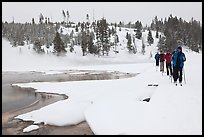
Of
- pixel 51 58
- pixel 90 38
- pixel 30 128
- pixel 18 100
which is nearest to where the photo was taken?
pixel 30 128

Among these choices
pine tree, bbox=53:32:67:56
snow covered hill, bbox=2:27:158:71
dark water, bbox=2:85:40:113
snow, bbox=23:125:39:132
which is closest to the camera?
snow, bbox=23:125:39:132

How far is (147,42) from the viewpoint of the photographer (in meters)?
69.7

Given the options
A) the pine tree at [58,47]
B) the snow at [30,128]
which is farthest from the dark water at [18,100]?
the pine tree at [58,47]

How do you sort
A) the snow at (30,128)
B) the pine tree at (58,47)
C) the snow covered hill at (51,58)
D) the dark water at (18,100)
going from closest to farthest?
the snow at (30,128)
the dark water at (18,100)
the snow covered hill at (51,58)
the pine tree at (58,47)

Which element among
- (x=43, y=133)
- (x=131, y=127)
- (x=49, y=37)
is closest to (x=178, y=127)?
(x=131, y=127)

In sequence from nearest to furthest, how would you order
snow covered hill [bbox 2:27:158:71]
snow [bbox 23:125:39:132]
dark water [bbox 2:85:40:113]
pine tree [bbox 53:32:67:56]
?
snow [bbox 23:125:39:132], dark water [bbox 2:85:40:113], snow covered hill [bbox 2:27:158:71], pine tree [bbox 53:32:67:56]

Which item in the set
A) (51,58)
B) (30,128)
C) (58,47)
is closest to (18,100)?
Result: (30,128)

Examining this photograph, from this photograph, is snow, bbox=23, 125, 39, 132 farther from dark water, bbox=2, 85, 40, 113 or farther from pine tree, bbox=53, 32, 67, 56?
pine tree, bbox=53, 32, 67, 56

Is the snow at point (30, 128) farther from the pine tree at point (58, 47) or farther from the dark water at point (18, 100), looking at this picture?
the pine tree at point (58, 47)

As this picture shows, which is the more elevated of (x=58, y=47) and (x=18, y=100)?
(x=58, y=47)

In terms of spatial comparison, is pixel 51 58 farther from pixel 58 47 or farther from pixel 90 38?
pixel 90 38

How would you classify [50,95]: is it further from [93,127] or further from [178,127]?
[178,127]

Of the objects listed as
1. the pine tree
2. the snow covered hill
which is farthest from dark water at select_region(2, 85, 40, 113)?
→ the pine tree

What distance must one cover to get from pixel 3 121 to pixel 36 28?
63596 mm
